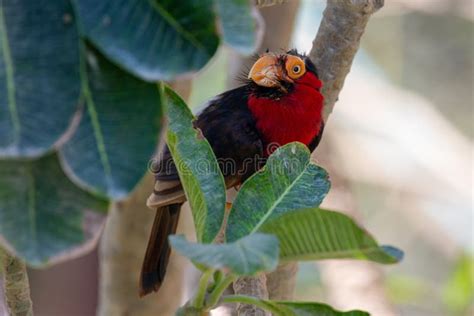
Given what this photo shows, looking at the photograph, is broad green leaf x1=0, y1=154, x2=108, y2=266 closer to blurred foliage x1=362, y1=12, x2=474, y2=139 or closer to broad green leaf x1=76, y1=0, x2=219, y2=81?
broad green leaf x1=76, y1=0, x2=219, y2=81

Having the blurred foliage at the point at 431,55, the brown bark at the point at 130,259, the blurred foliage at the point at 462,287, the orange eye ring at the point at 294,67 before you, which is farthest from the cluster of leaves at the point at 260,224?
the blurred foliage at the point at 431,55

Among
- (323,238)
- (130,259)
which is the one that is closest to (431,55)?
(130,259)

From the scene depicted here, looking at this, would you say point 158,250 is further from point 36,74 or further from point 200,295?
point 36,74

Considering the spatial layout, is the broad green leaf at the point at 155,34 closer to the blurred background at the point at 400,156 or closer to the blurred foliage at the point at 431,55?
the blurred background at the point at 400,156

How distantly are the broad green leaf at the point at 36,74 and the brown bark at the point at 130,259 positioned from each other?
1.73 metres

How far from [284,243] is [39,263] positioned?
1.19 feet

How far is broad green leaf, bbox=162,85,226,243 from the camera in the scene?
121 centimetres

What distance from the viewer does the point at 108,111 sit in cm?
89

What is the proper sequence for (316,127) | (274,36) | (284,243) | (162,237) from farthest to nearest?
(274,36) < (162,237) < (316,127) < (284,243)

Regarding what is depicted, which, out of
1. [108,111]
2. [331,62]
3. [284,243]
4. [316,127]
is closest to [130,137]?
[108,111]

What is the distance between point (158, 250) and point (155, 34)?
5.46ft

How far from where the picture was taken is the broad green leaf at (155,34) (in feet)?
2.78

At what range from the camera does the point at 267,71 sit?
2199 mm

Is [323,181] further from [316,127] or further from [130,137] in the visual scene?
[316,127]
